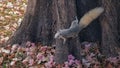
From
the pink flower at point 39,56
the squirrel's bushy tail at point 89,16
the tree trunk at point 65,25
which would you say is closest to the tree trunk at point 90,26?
the squirrel's bushy tail at point 89,16

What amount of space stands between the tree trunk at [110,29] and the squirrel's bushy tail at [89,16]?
0.17 metres

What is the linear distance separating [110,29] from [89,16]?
67 centimetres

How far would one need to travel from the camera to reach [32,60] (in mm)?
6141

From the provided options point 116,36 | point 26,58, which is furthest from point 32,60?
point 116,36

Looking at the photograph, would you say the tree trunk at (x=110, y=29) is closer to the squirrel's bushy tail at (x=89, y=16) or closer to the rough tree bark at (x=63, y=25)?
the rough tree bark at (x=63, y=25)

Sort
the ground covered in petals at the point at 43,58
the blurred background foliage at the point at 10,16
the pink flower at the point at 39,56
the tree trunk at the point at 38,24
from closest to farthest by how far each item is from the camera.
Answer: the ground covered in petals at the point at 43,58
the pink flower at the point at 39,56
the tree trunk at the point at 38,24
the blurred background foliage at the point at 10,16

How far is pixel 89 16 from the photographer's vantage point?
5508 millimetres

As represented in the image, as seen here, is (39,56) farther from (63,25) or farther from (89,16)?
(89,16)

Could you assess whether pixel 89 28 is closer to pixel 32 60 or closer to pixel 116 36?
pixel 116 36

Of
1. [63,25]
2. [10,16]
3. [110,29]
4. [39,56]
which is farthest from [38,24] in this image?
[10,16]

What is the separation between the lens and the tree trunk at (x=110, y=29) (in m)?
5.97

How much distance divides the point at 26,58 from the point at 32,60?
0.52 feet

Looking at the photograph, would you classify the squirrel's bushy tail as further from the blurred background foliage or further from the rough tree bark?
the blurred background foliage

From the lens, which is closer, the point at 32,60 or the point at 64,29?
the point at 64,29
